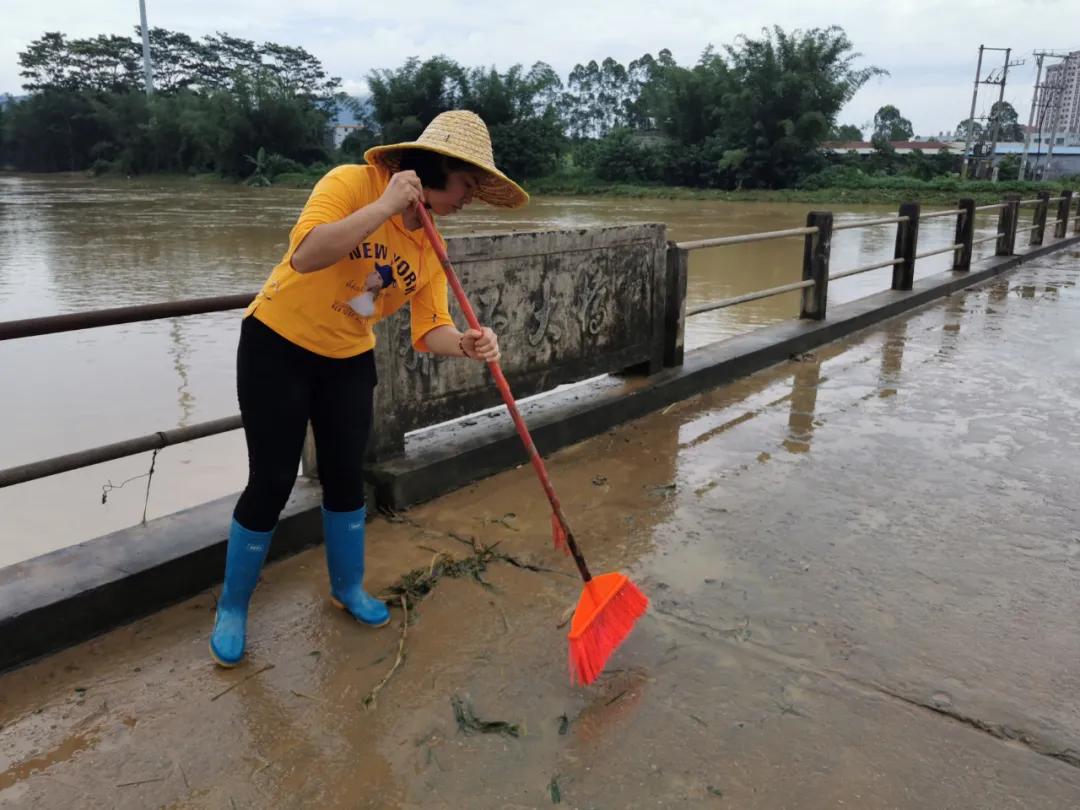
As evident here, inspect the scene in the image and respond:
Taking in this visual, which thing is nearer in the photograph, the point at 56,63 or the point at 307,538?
the point at 307,538

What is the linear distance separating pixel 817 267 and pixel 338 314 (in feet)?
17.0

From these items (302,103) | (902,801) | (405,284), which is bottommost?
(902,801)

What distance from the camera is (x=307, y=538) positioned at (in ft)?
10.1

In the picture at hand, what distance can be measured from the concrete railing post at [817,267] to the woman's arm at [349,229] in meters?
5.11

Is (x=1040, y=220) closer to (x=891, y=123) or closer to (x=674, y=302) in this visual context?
(x=674, y=302)

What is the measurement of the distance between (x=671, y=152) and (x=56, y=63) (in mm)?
63625

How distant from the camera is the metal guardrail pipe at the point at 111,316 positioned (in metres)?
2.50

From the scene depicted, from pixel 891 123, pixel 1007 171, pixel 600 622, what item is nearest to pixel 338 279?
pixel 600 622

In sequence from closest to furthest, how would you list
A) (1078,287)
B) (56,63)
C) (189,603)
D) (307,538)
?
(189,603), (307,538), (1078,287), (56,63)

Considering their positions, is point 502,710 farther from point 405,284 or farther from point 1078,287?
point 1078,287

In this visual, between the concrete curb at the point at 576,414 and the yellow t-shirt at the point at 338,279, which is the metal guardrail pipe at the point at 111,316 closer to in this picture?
the yellow t-shirt at the point at 338,279

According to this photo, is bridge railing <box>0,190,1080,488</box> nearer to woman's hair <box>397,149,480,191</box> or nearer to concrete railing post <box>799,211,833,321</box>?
concrete railing post <box>799,211,833,321</box>

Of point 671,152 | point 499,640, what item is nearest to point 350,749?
point 499,640

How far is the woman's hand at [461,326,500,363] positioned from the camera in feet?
7.92
